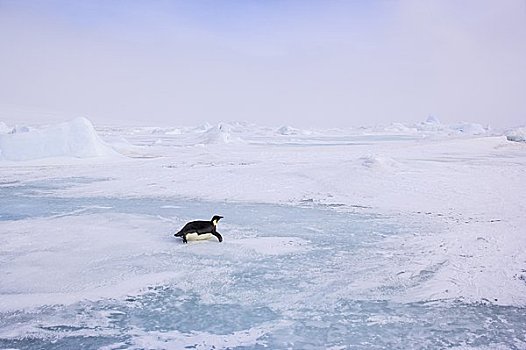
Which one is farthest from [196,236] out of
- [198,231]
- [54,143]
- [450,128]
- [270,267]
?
[450,128]

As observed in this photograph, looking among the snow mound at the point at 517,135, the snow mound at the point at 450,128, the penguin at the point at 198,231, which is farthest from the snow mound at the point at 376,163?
the snow mound at the point at 450,128

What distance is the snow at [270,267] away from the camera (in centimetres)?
300

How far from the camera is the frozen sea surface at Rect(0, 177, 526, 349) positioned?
288cm

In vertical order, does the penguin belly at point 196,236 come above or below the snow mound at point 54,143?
below

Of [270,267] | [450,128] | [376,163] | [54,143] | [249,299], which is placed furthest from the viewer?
[450,128]

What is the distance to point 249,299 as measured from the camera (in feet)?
11.7

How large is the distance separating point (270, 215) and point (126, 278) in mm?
3190

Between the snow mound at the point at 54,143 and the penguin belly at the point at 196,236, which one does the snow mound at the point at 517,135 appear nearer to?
the snow mound at the point at 54,143

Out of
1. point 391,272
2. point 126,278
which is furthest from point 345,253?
point 126,278

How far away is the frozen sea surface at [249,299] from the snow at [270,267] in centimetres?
2

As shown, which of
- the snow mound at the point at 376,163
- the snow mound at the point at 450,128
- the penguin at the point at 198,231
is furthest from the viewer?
the snow mound at the point at 450,128

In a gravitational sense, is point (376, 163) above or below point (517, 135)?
below

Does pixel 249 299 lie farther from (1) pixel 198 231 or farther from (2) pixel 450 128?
(2) pixel 450 128

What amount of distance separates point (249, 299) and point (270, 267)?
31.5 inches
